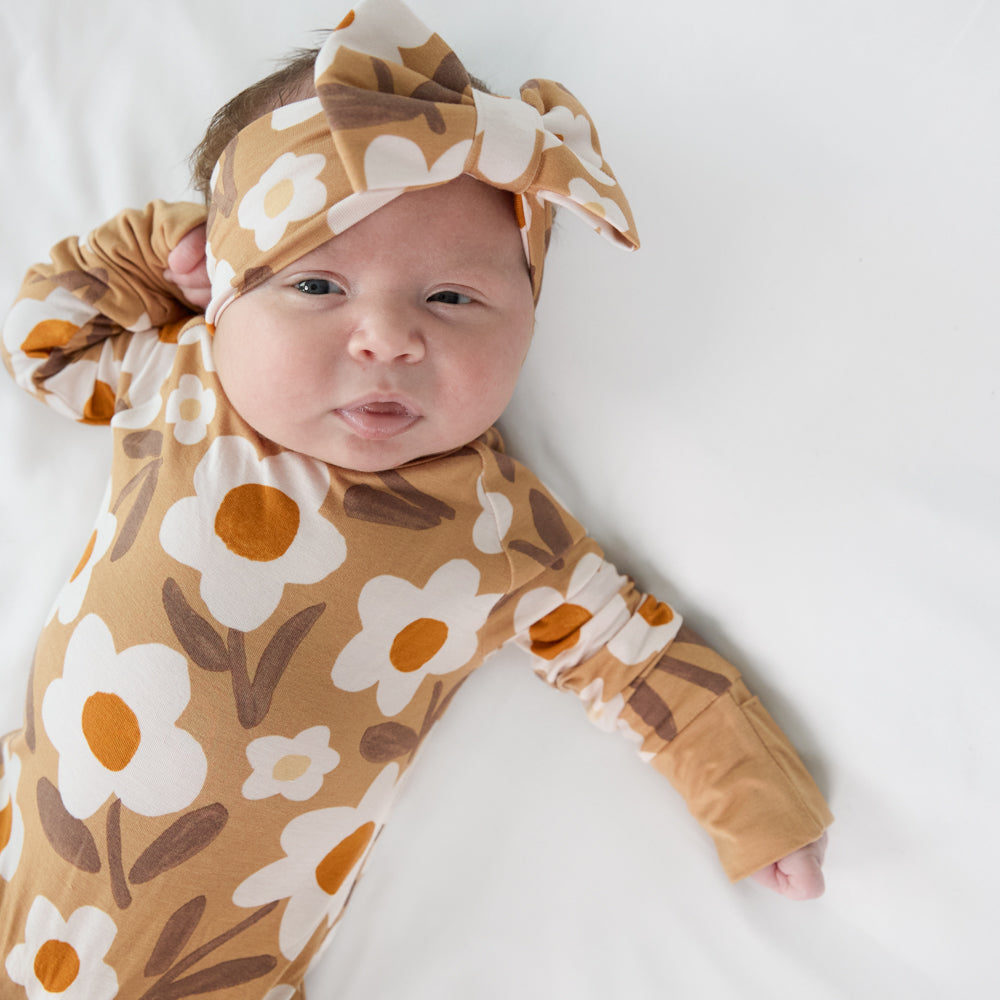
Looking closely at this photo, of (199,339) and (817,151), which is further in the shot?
(199,339)

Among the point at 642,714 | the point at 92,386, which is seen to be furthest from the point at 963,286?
the point at 92,386

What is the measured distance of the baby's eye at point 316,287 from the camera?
872 mm

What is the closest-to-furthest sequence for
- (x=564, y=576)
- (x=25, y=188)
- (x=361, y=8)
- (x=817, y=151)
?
(x=361, y=8)
(x=817, y=151)
(x=564, y=576)
(x=25, y=188)

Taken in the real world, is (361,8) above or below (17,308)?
above

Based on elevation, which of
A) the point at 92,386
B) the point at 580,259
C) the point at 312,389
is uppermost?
the point at 580,259

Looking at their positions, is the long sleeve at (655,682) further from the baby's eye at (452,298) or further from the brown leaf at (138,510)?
the brown leaf at (138,510)

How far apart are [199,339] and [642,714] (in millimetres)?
731

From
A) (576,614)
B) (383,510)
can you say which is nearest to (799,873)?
(576,614)

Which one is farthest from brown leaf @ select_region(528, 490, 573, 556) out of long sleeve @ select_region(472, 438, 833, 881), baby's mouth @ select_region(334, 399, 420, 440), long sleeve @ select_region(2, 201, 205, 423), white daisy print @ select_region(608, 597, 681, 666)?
long sleeve @ select_region(2, 201, 205, 423)

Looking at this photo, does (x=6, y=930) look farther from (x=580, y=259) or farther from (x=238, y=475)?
(x=580, y=259)

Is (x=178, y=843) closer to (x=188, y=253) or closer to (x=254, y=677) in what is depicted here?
(x=254, y=677)

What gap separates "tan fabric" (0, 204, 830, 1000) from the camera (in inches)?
35.0

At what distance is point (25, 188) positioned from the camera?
123cm

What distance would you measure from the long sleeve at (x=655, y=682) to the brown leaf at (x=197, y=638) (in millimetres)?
339
